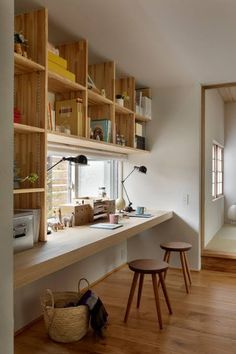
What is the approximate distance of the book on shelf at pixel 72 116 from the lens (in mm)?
2668

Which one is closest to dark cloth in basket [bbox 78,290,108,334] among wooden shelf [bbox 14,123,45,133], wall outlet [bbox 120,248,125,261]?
wooden shelf [bbox 14,123,45,133]

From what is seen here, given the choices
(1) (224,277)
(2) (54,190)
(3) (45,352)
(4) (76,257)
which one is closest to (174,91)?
(2) (54,190)

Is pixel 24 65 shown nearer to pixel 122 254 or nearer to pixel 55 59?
pixel 55 59

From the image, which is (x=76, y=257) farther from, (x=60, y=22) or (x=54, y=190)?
(x=60, y=22)

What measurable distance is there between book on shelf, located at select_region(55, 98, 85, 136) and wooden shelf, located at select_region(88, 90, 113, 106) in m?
0.20

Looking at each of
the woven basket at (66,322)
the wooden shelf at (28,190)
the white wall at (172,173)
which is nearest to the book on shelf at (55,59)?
the wooden shelf at (28,190)

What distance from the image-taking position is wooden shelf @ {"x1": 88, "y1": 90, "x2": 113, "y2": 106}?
2863 millimetres

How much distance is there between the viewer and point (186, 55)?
303 centimetres

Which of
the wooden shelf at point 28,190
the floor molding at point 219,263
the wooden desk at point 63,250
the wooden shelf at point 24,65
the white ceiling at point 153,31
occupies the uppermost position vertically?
the white ceiling at point 153,31

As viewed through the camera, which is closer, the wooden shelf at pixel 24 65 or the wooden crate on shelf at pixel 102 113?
the wooden shelf at pixel 24 65

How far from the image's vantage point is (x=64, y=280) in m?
3.04

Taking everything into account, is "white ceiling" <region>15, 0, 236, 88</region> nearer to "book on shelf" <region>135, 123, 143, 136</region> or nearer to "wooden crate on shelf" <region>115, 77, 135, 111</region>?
"wooden crate on shelf" <region>115, 77, 135, 111</region>

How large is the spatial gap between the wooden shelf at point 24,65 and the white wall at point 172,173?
2.27 metres

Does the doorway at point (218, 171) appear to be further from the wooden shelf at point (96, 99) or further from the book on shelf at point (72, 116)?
the book on shelf at point (72, 116)
